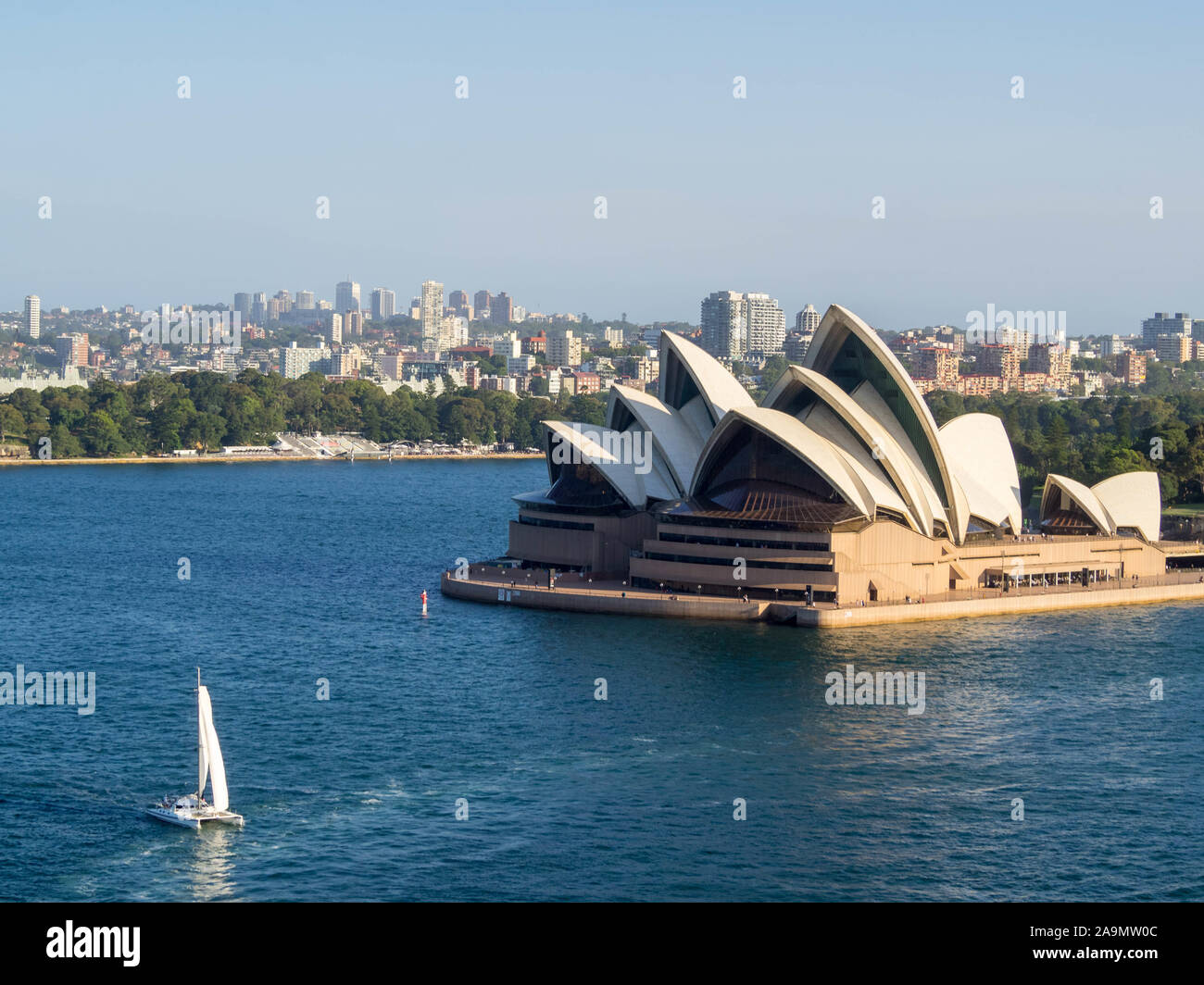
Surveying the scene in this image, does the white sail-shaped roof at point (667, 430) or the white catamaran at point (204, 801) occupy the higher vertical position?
the white sail-shaped roof at point (667, 430)

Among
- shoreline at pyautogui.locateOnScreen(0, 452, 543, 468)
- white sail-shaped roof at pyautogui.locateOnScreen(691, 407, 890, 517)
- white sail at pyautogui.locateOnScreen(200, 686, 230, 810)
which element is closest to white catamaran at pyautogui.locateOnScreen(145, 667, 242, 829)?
white sail at pyautogui.locateOnScreen(200, 686, 230, 810)

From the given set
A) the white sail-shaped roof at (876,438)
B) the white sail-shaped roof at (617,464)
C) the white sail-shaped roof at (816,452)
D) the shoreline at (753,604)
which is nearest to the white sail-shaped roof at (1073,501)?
the shoreline at (753,604)

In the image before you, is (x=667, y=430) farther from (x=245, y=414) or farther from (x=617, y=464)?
(x=245, y=414)

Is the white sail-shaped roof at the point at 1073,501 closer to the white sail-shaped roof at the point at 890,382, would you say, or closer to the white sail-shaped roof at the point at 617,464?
the white sail-shaped roof at the point at 890,382

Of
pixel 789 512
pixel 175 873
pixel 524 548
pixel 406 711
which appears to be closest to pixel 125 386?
pixel 524 548

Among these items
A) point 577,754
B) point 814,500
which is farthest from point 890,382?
point 577,754

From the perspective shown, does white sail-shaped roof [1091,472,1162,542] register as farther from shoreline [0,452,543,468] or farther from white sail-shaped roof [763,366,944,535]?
shoreline [0,452,543,468]
